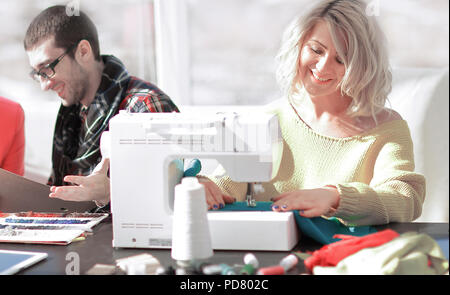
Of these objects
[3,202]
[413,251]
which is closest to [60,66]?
[3,202]

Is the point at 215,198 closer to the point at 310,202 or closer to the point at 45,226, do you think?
the point at 310,202

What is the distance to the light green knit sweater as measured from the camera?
1.71 meters

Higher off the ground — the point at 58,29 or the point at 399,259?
the point at 58,29

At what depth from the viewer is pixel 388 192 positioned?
1781 mm

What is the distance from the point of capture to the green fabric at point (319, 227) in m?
1.57

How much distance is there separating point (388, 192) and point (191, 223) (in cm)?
63

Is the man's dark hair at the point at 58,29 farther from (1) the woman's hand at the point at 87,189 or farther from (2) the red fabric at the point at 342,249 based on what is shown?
(2) the red fabric at the point at 342,249

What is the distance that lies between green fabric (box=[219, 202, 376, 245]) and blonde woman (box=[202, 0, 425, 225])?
207 mm

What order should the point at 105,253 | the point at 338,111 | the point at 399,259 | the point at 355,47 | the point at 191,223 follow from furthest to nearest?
the point at 338,111 < the point at 355,47 < the point at 105,253 < the point at 191,223 < the point at 399,259

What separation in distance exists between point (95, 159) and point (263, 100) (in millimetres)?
2026

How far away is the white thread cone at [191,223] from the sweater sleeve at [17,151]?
5.13ft

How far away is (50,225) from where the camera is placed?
178cm

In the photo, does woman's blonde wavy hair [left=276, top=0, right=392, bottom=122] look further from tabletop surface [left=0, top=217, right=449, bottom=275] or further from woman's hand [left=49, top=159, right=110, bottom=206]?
woman's hand [left=49, top=159, right=110, bottom=206]

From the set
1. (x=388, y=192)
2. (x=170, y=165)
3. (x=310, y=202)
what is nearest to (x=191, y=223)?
(x=170, y=165)
